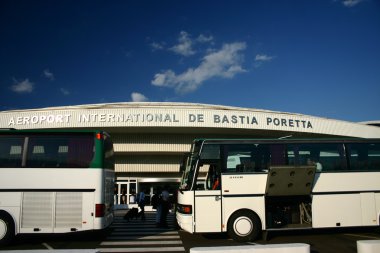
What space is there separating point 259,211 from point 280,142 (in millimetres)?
2294

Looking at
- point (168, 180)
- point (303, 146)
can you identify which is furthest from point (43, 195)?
point (168, 180)

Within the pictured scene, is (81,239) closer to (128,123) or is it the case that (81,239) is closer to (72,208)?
(72,208)

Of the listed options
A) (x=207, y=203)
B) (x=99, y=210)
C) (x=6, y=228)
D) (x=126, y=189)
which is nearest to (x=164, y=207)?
(x=207, y=203)

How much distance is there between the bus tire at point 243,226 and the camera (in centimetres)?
993

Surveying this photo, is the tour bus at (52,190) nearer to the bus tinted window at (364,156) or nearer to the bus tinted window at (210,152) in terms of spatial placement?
the bus tinted window at (210,152)

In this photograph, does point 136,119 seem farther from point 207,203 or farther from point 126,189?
point 207,203

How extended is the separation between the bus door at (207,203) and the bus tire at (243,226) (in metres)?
0.38

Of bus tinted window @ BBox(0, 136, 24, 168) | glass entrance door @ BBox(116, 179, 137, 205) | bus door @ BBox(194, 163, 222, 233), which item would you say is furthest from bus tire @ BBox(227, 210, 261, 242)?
glass entrance door @ BBox(116, 179, 137, 205)

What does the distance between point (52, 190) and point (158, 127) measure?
794 inches

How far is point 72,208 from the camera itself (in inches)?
380

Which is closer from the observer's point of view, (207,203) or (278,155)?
(207,203)

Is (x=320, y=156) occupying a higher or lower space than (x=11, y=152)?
lower

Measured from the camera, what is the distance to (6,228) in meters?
9.58

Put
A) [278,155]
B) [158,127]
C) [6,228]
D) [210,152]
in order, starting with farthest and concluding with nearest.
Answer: [158,127]
[278,155]
[210,152]
[6,228]
